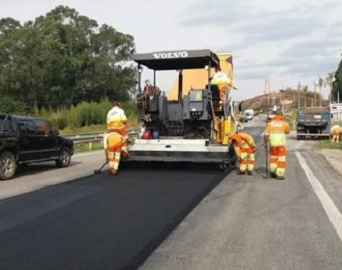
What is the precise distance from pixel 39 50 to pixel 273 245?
6128 centimetres

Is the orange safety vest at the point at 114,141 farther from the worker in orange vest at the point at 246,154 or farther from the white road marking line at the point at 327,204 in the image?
the white road marking line at the point at 327,204

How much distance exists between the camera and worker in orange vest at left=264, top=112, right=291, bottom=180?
43.2 ft

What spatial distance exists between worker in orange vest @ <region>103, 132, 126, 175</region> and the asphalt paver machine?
0.47 m

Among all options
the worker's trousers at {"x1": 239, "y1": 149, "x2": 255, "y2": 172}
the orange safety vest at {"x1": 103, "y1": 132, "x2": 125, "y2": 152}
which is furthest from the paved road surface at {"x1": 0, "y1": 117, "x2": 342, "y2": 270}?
the orange safety vest at {"x1": 103, "y1": 132, "x2": 125, "y2": 152}

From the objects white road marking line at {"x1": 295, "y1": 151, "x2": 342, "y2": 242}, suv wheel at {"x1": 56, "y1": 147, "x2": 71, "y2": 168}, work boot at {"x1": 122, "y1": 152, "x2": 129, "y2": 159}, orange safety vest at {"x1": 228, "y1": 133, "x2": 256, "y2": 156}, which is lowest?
white road marking line at {"x1": 295, "y1": 151, "x2": 342, "y2": 242}

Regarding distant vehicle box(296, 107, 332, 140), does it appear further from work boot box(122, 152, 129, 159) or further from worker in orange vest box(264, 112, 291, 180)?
work boot box(122, 152, 129, 159)

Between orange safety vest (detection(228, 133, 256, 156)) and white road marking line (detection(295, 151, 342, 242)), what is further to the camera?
orange safety vest (detection(228, 133, 256, 156))

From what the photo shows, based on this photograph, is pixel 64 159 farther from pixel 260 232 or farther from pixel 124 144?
pixel 260 232

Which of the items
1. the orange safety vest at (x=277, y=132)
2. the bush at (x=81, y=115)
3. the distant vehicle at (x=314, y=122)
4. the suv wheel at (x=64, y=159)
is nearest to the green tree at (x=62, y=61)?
the bush at (x=81, y=115)

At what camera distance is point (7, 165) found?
45.2 ft

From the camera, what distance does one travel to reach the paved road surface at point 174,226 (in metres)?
5.99

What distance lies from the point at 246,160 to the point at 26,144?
226 inches

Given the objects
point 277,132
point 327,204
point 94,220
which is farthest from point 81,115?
point 94,220

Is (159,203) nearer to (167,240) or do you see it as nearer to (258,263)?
(167,240)
